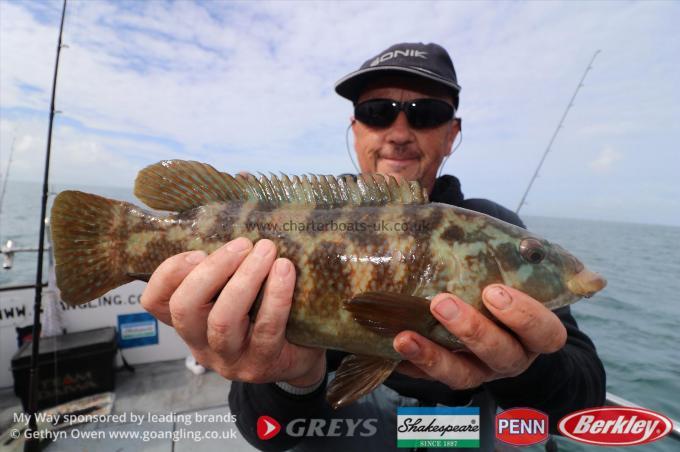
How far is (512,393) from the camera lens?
282cm

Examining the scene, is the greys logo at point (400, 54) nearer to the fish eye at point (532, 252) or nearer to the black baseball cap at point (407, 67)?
the black baseball cap at point (407, 67)

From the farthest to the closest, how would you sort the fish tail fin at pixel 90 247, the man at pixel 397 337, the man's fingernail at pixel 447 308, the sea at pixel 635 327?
the sea at pixel 635 327 < the fish tail fin at pixel 90 247 < the man at pixel 397 337 < the man's fingernail at pixel 447 308

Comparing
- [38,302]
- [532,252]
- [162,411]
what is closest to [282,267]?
[532,252]

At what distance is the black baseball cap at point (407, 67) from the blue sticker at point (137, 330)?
18.5 feet

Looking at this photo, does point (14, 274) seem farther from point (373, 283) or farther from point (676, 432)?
point (676, 432)

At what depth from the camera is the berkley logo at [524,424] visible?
3.10 meters

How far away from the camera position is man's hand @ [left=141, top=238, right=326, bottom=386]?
6.69 ft

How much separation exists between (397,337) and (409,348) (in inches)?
3.4

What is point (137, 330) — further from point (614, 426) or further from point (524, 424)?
point (614, 426)

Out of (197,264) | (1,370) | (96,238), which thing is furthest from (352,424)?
(1,370)

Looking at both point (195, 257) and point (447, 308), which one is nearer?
point (447, 308)

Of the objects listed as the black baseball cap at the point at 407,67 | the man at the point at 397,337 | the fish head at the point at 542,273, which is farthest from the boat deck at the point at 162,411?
the black baseball cap at the point at 407,67

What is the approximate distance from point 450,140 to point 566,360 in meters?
2.72

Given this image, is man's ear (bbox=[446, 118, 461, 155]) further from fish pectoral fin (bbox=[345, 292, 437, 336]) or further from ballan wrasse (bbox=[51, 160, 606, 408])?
fish pectoral fin (bbox=[345, 292, 437, 336])
